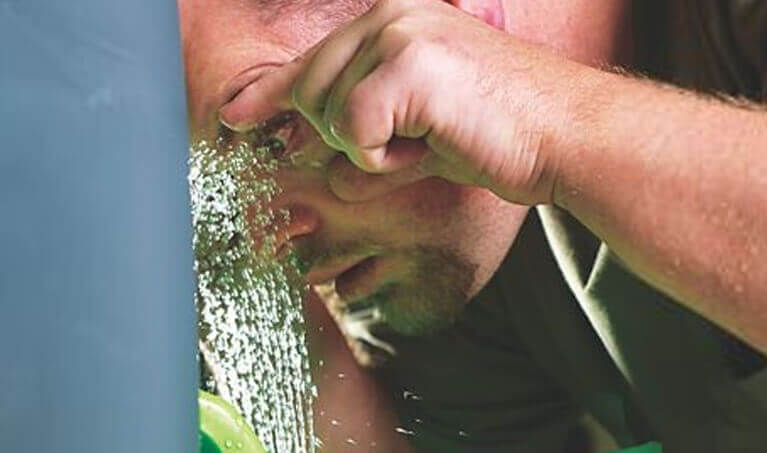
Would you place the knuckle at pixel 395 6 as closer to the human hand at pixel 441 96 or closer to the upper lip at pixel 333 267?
the human hand at pixel 441 96

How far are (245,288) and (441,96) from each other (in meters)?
0.37

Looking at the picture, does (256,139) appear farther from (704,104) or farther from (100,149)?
(100,149)

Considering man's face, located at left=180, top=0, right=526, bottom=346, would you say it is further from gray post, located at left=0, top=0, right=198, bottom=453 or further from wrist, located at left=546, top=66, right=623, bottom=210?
gray post, located at left=0, top=0, right=198, bottom=453

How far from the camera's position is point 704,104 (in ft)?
2.53

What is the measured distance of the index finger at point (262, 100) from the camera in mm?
850

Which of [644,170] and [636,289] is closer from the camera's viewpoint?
[644,170]

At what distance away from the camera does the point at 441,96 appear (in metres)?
0.75

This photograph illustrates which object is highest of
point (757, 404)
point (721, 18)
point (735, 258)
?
point (721, 18)

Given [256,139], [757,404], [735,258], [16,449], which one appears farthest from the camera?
[757,404]

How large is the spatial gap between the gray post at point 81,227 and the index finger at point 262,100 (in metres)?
0.29

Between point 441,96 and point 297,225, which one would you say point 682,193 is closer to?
point 441,96

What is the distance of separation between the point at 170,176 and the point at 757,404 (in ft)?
2.23

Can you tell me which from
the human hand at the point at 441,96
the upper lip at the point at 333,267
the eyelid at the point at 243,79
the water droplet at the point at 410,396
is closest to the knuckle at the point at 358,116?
the human hand at the point at 441,96

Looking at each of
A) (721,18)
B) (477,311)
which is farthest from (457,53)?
(477,311)
